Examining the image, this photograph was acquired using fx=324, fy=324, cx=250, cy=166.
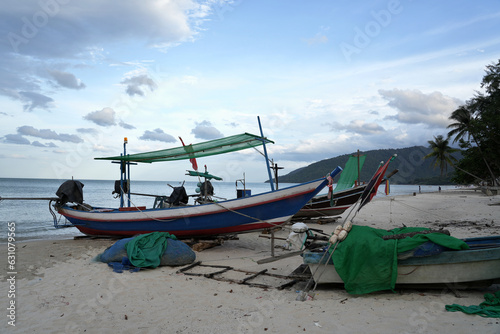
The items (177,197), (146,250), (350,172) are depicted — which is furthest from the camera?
(350,172)

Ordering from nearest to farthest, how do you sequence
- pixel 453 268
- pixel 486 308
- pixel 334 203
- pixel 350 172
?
pixel 486 308, pixel 453 268, pixel 334 203, pixel 350 172

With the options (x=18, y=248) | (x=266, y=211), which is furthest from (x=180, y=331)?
(x=18, y=248)

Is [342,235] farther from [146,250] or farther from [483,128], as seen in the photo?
[483,128]

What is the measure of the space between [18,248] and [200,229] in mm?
5899

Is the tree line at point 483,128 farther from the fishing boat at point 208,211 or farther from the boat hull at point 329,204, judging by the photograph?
the fishing boat at point 208,211

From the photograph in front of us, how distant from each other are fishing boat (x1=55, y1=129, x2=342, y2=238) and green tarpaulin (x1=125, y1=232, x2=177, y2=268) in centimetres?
150

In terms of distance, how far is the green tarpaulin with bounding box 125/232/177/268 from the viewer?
7109 mm

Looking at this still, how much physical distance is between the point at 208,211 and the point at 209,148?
1726 millimetres

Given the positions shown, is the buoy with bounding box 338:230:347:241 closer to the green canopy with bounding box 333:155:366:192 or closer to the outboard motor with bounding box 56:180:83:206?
the outboard motor with bounding box 56:180:83:206

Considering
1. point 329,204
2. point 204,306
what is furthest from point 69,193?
point 329,204

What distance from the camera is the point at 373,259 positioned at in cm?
481

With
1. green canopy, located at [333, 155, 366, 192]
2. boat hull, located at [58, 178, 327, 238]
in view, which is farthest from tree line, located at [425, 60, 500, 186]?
boat hull, located at [58, 178, 327, 238]

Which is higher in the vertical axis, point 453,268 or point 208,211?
point 208,211

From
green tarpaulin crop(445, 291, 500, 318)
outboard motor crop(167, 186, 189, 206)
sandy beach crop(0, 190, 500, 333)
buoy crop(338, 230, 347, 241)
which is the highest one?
outboard motor crop(167, 186, 189, 206)
